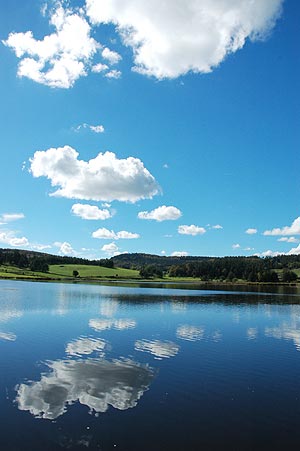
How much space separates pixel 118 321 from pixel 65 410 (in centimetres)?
3073

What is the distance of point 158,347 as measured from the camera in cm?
3316

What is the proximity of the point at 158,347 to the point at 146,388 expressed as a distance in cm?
1178

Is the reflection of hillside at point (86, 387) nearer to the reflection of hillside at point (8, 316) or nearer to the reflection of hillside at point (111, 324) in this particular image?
the reflection of hillside at point (8, 316)

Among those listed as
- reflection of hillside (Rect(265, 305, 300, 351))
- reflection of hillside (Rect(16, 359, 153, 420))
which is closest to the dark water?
reflection of hillside (Rect(16, 359, 153, 420))

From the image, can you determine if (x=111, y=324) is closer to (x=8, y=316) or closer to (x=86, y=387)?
(x=8, y=316)

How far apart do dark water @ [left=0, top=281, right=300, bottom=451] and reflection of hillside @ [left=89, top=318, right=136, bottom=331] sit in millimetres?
337

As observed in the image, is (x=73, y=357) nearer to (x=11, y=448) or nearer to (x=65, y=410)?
(x=65, y=410)

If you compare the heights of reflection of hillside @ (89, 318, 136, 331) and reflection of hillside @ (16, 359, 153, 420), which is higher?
reflection of hillside @ (89, 318, 136, 331)

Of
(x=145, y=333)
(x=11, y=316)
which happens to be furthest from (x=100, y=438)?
(x=11, y=316)

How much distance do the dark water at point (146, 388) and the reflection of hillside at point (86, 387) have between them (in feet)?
0.18

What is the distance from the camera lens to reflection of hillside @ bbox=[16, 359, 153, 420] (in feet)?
59.8

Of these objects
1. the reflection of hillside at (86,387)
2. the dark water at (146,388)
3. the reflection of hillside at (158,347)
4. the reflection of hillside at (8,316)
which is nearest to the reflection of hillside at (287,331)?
the dark water at (146,388)

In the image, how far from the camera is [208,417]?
1733cm

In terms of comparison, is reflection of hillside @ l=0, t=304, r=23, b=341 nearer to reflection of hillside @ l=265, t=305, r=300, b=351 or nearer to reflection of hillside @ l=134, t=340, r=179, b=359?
reflection of hillside @ l=134, t=340, r=179, b=359
